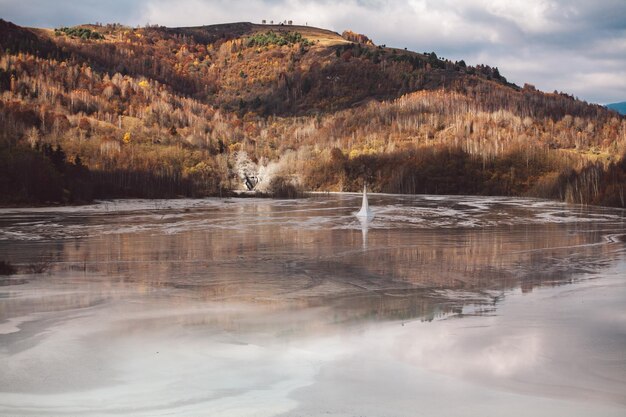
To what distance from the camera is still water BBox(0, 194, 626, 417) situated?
20.8ft

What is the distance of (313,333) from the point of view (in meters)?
8.65

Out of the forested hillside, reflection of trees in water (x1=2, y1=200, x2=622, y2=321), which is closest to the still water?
reflection of trees in water (x1=2, y1=200, x2=622, y2=321)

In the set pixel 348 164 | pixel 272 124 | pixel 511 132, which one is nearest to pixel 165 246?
pixel 348 164

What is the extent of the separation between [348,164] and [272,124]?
163 feet

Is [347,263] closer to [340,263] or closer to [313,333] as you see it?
[340,263]

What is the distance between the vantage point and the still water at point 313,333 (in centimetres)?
633

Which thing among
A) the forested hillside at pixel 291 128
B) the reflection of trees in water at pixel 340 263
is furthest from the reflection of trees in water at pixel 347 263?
the forested hillside at pixel 291 128

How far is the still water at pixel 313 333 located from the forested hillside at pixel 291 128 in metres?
30.4

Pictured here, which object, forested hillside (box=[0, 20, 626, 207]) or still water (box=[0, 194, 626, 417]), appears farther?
forested hillside (box=[0, 20, 626, 207])

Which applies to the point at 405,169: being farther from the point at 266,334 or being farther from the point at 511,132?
the point at 266,334

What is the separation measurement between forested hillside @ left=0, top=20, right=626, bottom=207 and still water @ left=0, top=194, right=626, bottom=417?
30.4 m

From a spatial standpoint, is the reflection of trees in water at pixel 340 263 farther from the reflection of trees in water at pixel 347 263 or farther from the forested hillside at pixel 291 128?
the forested hillside at pixel 291 128

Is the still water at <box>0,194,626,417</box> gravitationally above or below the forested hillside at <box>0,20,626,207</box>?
below

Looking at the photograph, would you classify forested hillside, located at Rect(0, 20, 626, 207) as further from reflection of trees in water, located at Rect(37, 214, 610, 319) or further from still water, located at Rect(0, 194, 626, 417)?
still water, located at Rect(0, 194, 626, 417)
